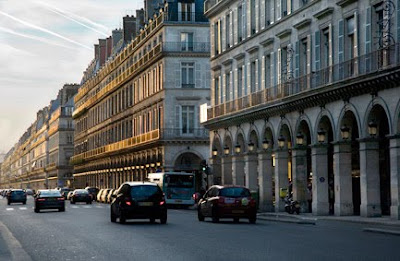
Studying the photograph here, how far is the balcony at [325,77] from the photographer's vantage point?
37.1 meters

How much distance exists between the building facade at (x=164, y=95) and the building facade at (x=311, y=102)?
63.4ft

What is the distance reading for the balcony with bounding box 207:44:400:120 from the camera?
122ft

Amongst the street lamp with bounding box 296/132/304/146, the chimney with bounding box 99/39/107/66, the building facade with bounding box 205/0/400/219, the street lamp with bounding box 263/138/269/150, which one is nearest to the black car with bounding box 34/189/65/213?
the building facade with bounding box 205/0/400/219

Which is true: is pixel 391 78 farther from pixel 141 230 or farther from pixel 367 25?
pixel 141 230

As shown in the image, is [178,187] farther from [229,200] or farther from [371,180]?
[229,200]

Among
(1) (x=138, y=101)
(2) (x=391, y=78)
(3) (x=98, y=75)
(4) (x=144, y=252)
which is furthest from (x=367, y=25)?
(3) (x=98, y=75)

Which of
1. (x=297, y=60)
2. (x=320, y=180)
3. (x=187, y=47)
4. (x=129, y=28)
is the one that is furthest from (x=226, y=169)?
(x=129, y=28)

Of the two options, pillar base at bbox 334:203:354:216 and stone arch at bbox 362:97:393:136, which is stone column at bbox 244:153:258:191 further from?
stone arch at bbox 362:97:393:136

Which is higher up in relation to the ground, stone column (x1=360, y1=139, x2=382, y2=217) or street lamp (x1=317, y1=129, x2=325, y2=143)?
street lamp (x1=317, y1=129, x2=325, y2=143)

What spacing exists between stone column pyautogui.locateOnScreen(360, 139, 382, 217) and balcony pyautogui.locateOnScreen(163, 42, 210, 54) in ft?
157

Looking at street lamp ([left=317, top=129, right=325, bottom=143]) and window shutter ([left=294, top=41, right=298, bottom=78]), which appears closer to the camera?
street lamp ([left=317, top=129, right=325, bottom=143])

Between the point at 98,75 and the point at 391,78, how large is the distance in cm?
9602

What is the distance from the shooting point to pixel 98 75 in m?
130

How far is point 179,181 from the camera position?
228 feet
